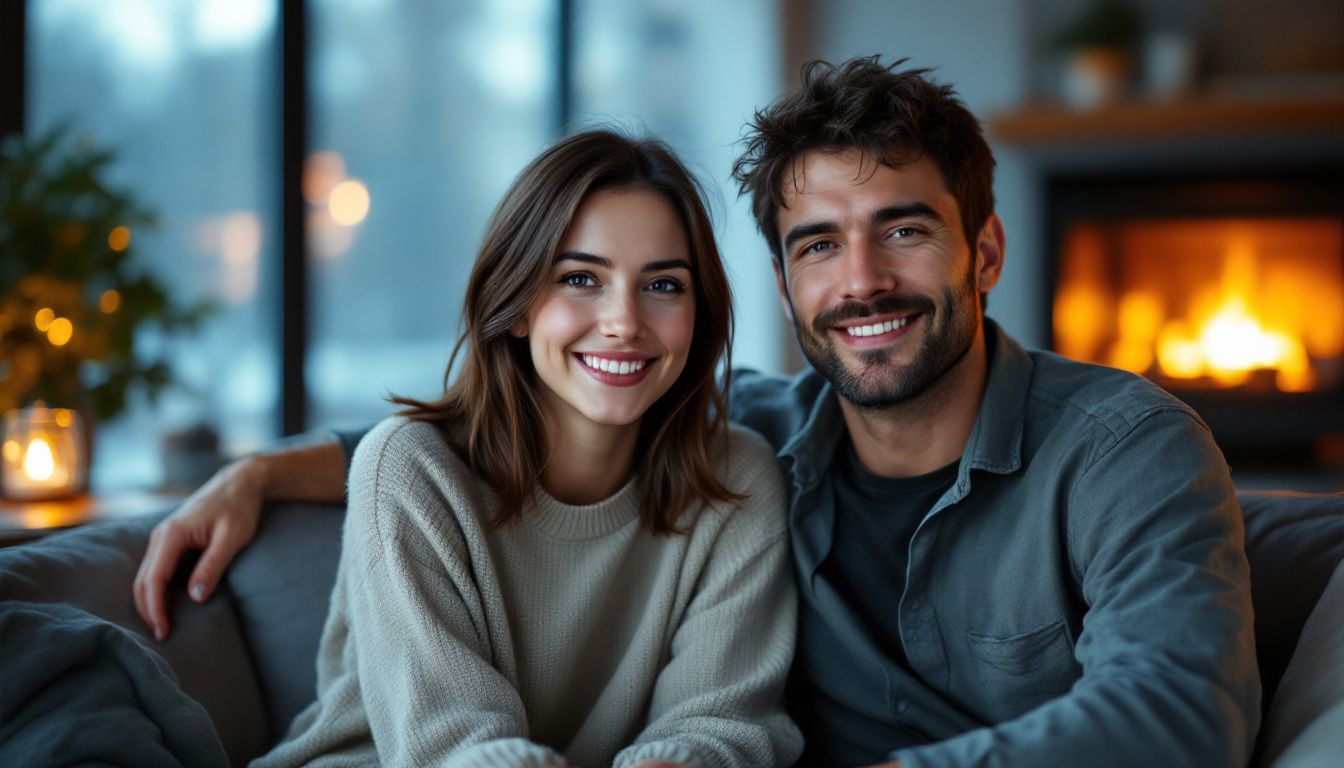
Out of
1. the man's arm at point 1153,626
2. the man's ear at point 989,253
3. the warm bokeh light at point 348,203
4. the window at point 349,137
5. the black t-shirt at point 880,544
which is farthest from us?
the warm bokeh light at point 348,203

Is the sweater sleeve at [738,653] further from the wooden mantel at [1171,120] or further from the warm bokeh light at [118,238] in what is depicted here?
the wooden mantel at [1171,120]

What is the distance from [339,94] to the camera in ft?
13.0

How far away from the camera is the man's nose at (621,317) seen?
5.03 ft

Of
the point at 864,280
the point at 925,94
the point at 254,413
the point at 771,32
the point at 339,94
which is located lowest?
the point at 254,413

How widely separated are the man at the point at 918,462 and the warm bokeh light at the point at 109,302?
39.5 inches

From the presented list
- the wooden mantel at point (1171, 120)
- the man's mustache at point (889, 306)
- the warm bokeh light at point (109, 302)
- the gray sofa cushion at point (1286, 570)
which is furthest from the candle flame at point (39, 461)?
the wooden mantel at point (1171, 120)

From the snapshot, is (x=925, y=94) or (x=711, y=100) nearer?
(x=925, y=94)

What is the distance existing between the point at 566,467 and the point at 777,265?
452 mm

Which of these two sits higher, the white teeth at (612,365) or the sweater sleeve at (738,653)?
the white teeth at (612,365)

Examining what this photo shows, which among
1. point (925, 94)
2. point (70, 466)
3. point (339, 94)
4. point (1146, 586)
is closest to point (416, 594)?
point (1146, 586)

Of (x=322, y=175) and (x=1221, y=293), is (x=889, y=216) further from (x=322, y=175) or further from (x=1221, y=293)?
(x=1221, y=293)

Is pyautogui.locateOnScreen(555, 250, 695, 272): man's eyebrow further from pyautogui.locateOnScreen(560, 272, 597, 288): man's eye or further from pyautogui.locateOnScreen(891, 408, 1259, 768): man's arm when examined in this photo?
pyautogui.locateOnScreen(891, 408, 1259, 768): man's arm

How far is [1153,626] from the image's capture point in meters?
1.20

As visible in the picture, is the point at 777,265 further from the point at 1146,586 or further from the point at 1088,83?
the point at 1088,83
